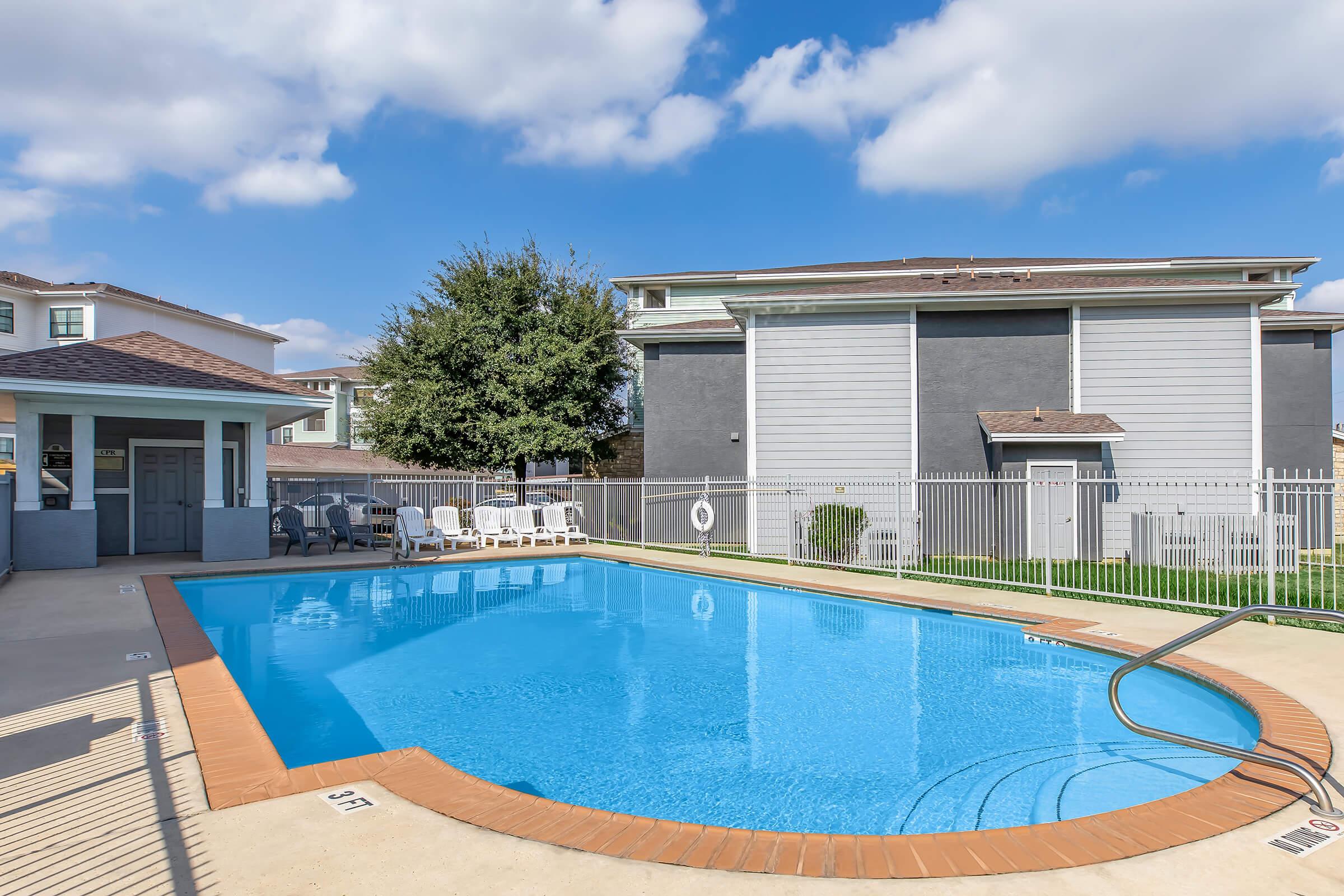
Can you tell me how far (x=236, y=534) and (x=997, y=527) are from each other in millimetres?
13723

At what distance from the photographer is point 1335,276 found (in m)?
22.4

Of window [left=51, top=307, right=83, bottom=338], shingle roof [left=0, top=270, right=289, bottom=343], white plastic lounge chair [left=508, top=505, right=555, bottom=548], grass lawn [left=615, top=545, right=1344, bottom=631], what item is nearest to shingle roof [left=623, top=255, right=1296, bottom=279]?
white plastic lounge chair [left=508, top=505, right=555, bottom=548]

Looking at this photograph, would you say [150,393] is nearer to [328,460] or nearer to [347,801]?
[347,801]

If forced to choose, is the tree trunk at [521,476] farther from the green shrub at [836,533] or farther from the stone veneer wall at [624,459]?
the green shrub at [836,533]

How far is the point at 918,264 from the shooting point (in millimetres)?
26672

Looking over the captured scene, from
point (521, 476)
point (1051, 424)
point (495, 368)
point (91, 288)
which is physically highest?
point (91, 288)

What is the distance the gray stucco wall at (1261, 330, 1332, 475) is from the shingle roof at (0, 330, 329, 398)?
2107 centimetres

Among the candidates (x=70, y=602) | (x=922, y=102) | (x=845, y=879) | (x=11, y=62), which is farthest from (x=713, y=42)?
(x=845, y=879)

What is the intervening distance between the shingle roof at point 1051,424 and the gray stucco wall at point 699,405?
Result: 626 centimetres

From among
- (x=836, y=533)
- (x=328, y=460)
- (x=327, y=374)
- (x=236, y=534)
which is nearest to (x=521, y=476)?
(x=236, y=534)

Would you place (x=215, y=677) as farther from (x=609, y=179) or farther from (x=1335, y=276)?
(x=1335, y=276)

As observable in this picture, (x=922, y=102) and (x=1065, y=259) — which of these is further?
(x=1065, y=259)

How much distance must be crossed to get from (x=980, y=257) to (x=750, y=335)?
17.7 meters

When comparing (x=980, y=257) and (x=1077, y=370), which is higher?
(x=980, y=257)
